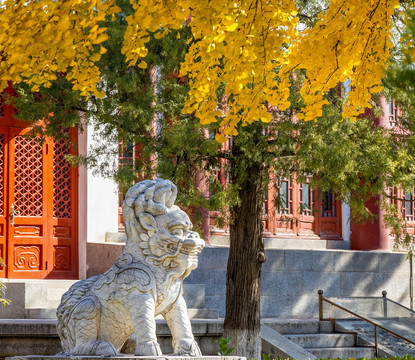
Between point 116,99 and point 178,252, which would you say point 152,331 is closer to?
point 178,252

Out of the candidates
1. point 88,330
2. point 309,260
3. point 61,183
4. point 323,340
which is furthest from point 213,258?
point 88,330

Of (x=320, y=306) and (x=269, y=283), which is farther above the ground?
(x=269, y=283)

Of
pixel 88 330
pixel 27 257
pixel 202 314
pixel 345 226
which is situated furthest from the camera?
pixel 345 226

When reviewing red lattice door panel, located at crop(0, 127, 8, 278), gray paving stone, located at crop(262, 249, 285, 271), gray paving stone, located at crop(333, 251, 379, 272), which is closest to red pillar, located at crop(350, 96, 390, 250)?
gray paving stone, located at crop(333, 251, 379, 272)

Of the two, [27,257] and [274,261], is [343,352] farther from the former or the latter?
[27,257]

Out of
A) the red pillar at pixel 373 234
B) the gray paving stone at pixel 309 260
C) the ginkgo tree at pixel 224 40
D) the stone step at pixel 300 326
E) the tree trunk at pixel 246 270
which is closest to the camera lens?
the ginkgo tree at pixel 224 40

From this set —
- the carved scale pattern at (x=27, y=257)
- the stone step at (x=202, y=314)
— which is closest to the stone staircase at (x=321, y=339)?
the stone step at (x=202, y=314)

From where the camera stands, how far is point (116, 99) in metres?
11.0

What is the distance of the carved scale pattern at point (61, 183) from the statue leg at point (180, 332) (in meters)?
8.86

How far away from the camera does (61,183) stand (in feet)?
48.0

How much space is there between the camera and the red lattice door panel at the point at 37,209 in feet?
45.8

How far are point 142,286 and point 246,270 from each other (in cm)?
585

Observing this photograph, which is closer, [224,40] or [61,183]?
[224,40]

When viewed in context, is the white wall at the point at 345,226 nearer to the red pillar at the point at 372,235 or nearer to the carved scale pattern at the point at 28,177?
the red pillar at the point at 372,235
